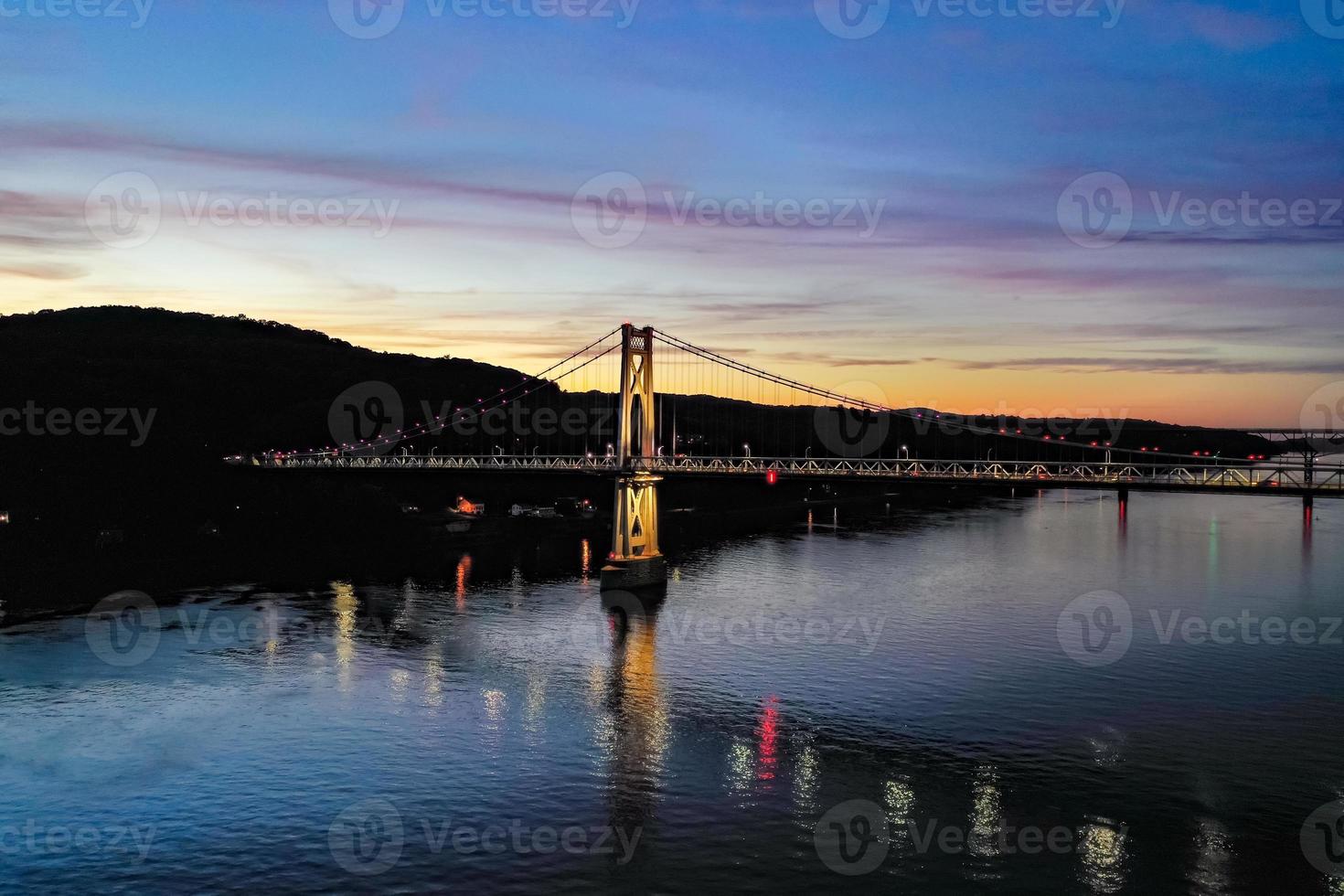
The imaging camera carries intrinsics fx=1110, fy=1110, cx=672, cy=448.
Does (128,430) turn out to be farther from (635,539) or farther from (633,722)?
(633,722)

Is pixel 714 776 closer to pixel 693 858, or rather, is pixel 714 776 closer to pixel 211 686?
pixel 693 858
